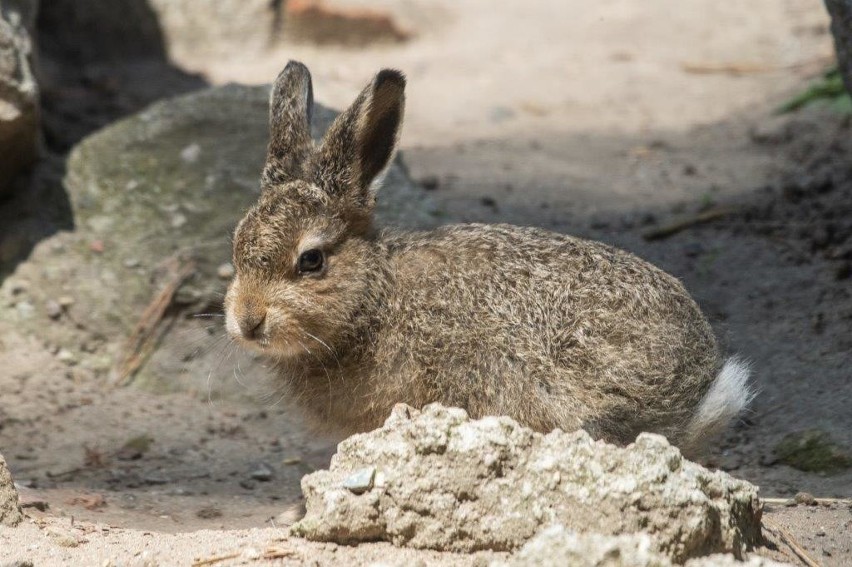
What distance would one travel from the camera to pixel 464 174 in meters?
8.58

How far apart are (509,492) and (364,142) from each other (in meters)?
1.89

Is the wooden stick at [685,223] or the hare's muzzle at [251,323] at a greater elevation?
the hare's muzzle at [251,323]

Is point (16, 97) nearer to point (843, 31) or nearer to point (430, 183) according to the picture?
point (430, 183)

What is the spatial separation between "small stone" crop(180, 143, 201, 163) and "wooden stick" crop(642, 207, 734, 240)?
2944 mm

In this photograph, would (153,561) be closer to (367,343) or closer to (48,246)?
(367,343)

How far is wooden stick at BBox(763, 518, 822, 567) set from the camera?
4.06m

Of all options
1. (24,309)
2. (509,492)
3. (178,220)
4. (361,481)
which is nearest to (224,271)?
(178,220)

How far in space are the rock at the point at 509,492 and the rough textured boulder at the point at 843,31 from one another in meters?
3.36

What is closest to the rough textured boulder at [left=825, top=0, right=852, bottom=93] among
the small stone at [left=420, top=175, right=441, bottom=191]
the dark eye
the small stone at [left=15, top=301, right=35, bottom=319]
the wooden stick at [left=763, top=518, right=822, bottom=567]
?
the small stone at [left=420, top=175, right=441, bottom=191]

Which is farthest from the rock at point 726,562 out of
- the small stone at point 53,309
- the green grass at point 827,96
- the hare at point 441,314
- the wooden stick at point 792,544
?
the green grass at point 827,96

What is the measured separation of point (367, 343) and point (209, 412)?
193 cm

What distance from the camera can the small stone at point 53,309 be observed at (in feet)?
22.8

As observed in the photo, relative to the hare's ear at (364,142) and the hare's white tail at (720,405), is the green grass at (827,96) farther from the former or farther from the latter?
the hare's ear at (364,142)

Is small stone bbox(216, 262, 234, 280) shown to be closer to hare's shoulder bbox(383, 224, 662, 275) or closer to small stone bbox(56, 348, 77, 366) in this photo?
small stone bbox(56, 348, 77, 366)
